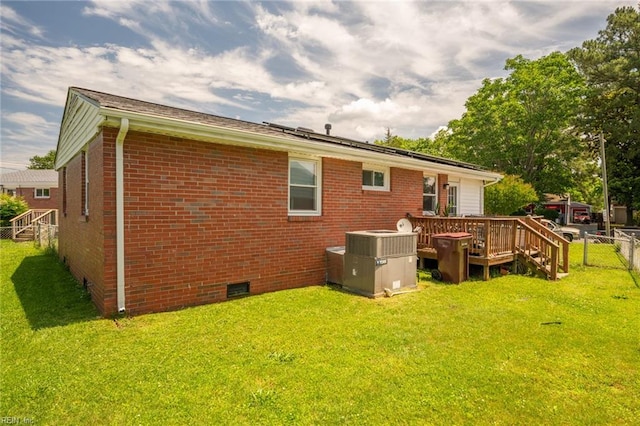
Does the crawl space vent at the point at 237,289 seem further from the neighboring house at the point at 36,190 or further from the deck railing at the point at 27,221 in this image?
the neighboring house at the point at 36,190

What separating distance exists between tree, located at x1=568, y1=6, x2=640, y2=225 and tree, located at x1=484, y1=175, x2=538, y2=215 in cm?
1335

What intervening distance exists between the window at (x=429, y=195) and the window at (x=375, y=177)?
7.52 feet

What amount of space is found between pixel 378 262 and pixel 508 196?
15.6 meters

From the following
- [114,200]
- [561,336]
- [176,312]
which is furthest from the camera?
[176,312]

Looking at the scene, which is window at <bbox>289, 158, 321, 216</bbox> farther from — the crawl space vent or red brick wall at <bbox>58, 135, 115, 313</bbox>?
red brick wall at <bbox>58, 135, 115, 313</bbox>

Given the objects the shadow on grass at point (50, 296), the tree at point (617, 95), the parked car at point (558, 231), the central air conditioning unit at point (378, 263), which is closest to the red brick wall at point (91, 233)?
the shadow on grass at point (50, 296)

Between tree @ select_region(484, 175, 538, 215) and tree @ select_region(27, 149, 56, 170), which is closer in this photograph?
tree @ select_region(484, 175, 538, 215)

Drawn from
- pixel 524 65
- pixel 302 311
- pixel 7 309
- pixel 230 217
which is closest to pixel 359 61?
pixel 230 217

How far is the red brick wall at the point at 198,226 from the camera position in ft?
16.9

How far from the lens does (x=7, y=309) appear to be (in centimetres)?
550

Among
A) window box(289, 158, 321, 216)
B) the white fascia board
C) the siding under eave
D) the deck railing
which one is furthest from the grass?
the deck railing

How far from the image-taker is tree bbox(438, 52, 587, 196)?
2528 centimetres

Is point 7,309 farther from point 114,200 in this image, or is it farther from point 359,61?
point 359,61

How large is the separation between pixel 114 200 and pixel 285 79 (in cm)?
863
